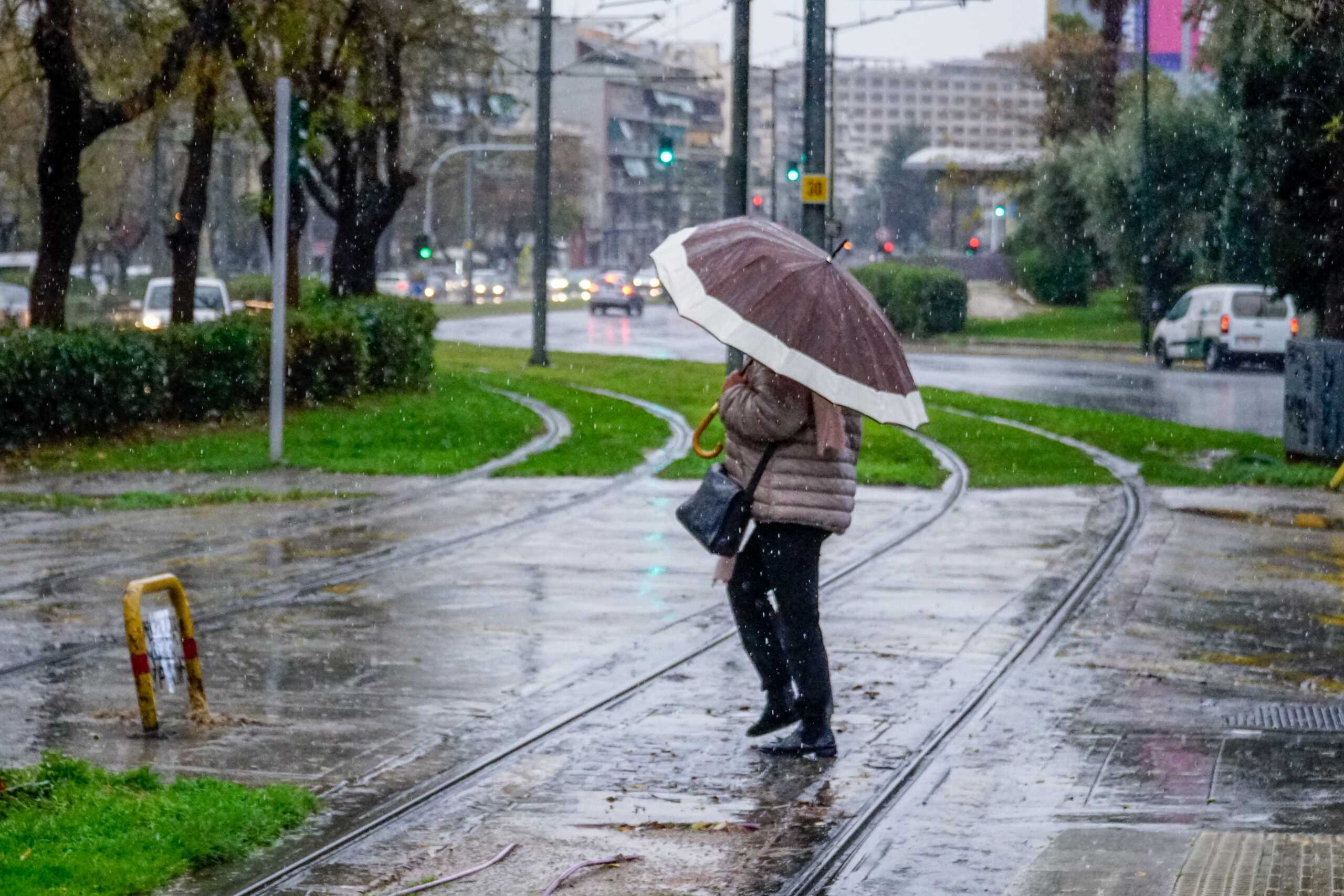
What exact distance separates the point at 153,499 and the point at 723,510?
926cm

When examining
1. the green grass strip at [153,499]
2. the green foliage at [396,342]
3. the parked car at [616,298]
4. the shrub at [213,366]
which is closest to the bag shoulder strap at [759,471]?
the green grass strip at [153,499]

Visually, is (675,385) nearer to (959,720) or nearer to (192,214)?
(192,214)

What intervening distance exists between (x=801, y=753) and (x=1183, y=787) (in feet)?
4.34

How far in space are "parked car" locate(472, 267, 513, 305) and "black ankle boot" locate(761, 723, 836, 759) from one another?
68778 mm

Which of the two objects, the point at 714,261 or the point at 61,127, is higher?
the point at 61,127

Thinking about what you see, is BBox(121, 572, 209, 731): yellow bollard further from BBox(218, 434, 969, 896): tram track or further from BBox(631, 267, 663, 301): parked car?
BBox(631, 267, 663, 301): parked car

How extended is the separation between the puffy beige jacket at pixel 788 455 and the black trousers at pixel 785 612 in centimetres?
9

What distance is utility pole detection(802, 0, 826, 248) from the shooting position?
1848 cm

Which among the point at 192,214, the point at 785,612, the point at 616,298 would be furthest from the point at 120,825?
the point at 616,298

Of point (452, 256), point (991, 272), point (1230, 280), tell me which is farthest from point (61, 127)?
point (452, 256)

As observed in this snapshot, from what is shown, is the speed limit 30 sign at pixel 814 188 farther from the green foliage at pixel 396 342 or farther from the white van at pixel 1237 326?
the white van at pixel 1237 326

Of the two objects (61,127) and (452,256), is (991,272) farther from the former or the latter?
(61,127)

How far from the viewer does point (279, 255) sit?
16938 millimetres

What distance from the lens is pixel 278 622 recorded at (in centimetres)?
988
